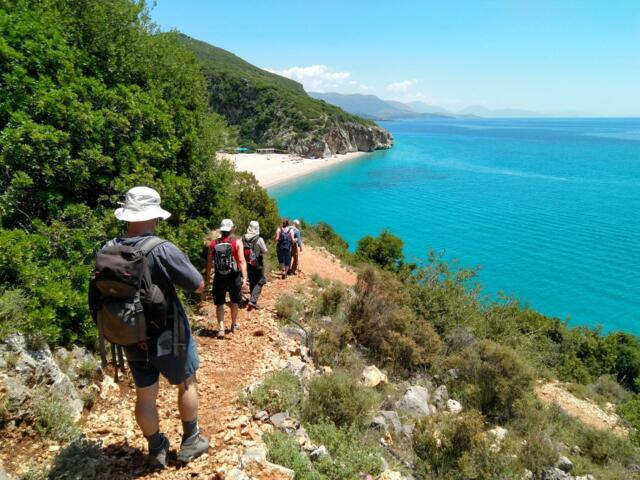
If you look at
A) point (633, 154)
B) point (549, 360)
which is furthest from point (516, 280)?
point (633, 154)

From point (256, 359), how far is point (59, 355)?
2898 mm

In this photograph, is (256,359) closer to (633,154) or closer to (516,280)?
(516,280)

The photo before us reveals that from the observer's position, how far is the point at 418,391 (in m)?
7.96

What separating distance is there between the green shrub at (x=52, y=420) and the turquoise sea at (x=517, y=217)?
3236cm

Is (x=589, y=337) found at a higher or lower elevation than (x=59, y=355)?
lower

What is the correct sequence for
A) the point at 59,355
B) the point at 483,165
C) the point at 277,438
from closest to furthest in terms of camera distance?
the point at 277,438, the point at 59,355, the point at 483,165

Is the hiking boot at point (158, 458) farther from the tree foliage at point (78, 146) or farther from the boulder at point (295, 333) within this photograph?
the boulder at point (295, 333)

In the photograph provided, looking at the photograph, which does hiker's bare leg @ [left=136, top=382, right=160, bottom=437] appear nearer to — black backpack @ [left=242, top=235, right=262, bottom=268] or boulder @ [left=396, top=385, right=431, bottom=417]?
black backpack @ [left=242, top=235, right=262, bottom=268]

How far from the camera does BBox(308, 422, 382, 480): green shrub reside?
13.8 ft

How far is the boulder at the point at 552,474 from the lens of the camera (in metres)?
6.64

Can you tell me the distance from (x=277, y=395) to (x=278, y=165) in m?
81.7

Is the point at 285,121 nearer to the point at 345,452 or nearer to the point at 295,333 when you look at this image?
the point at 295,333

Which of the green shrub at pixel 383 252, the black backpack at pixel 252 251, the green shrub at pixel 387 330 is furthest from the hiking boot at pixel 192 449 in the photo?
the green shrub at pixel 383 252

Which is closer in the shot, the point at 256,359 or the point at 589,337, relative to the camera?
the point at 256,359
